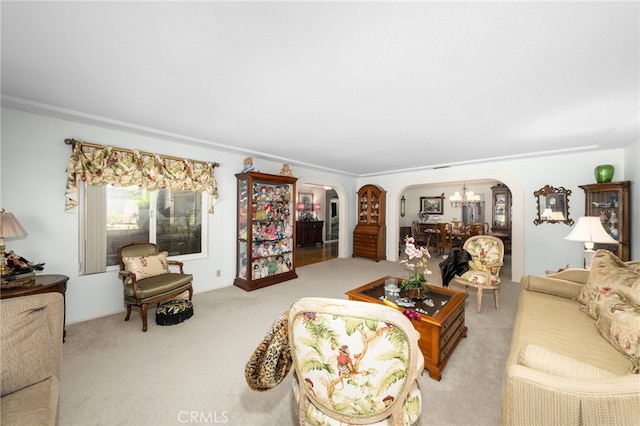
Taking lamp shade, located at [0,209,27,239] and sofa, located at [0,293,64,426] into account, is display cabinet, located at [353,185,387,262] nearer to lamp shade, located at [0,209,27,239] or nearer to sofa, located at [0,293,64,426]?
sofa, located at [0,293,64,426]

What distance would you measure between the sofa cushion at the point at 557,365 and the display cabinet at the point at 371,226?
16.5 feet

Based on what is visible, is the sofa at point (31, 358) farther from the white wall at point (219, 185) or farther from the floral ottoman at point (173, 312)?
the white wall at point (219, 185)

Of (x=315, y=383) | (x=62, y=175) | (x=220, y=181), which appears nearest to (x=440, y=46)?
(x=315, y=383)

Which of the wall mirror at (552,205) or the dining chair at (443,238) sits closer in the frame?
the wall mirror at (552,205)

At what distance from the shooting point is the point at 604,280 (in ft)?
6.31

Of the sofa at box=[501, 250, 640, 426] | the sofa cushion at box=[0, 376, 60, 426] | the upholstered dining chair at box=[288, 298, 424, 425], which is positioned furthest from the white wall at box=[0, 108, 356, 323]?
the sofa at box=[501, 250, 640, 426]

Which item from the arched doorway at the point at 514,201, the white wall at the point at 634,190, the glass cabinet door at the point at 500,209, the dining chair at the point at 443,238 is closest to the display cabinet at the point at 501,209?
the glass cabinet door at the point at 500,209

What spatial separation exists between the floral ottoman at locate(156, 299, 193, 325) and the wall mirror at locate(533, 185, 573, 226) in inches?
228

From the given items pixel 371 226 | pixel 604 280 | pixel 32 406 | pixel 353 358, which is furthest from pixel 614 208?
pixel 32 406

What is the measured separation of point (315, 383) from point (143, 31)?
82.1 inches

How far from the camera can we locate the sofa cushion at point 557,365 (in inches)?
43.6

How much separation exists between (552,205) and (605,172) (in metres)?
0.84

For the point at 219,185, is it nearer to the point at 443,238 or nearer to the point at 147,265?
the point at 147,265

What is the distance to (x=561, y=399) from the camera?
96 cm
